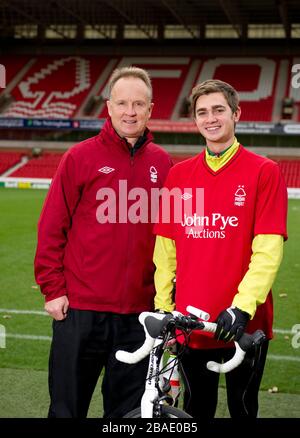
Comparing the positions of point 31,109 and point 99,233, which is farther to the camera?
point 31,109

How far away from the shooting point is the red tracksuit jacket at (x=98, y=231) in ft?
11.3

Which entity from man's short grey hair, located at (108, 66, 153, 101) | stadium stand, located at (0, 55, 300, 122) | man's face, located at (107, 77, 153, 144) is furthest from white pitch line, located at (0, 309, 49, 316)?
stadium stand, located at (0, 55, 300, 122)

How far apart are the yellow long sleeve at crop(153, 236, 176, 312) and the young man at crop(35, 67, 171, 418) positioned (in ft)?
0.60

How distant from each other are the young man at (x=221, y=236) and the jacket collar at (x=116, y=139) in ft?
1.08

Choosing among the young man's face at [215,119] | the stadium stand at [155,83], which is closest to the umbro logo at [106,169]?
the young man's face at [215,119]

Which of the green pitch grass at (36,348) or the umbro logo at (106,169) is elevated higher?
the umbro logo at (106,169)

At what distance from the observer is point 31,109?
39125mm

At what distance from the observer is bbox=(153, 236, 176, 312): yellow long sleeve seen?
327cm

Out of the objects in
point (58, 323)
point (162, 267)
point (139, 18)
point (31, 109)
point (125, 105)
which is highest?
point (139, 18)

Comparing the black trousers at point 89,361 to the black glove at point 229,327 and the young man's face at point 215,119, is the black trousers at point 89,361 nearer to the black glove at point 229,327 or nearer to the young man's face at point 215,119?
the black glove at point 229,327

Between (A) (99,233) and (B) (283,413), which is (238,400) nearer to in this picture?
(A) (99,233)
